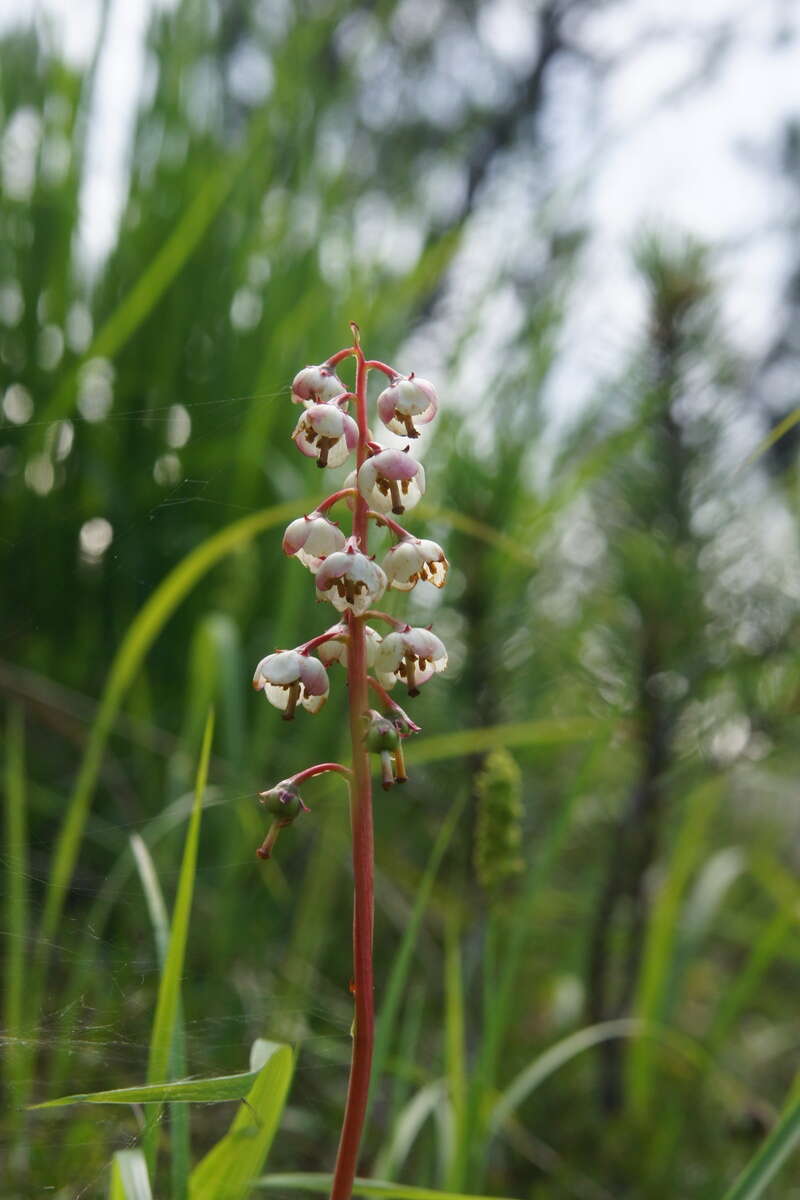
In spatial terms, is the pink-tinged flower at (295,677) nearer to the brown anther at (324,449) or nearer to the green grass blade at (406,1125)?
the brown anther at (324,449)

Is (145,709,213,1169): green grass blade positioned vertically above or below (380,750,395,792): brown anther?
below

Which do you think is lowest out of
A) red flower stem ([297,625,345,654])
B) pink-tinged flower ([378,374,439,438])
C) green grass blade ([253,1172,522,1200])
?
green grass blade ([253,1172,522,1200])

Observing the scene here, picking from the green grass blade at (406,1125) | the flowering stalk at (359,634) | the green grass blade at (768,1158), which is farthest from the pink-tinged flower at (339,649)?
the green grass blade at (406,1125)

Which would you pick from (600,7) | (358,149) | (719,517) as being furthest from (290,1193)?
(600,7)

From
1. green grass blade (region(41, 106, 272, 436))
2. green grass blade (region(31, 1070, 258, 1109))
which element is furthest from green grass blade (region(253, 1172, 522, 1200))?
green grass blade (region(41, 106, 272, 436))

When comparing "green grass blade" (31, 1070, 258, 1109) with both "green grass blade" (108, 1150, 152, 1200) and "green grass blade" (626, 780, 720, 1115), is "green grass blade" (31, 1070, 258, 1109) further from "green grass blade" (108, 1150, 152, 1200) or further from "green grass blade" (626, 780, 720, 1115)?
"green grass blade" (626, 780, 720, 1115)

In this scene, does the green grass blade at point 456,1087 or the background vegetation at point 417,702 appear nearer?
the green grass blade at point 456,1087
